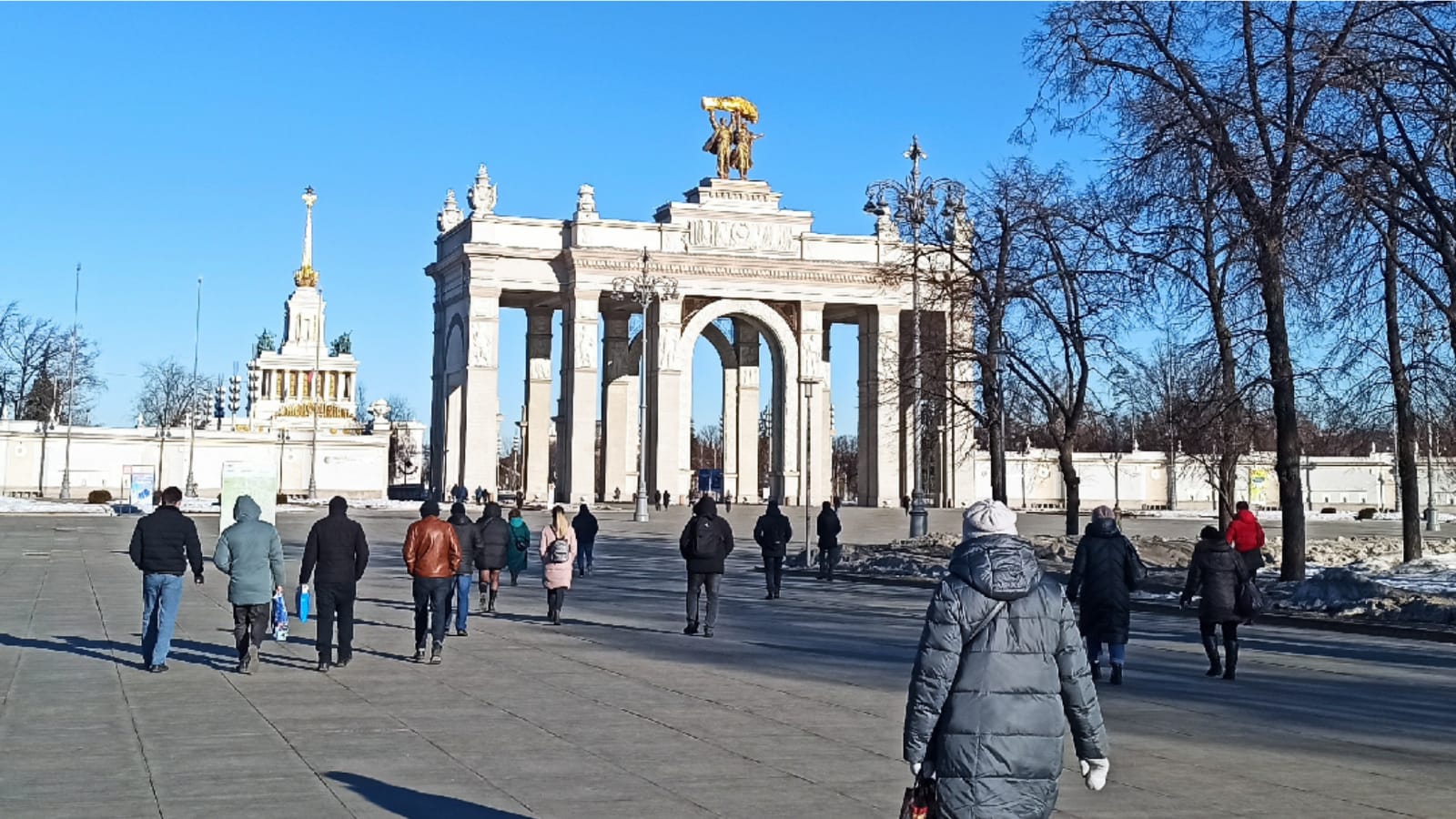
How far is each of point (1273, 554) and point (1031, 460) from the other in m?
56.1

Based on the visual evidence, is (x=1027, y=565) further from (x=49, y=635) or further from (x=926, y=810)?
(x=49, y=635)

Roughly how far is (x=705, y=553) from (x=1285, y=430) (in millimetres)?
13069

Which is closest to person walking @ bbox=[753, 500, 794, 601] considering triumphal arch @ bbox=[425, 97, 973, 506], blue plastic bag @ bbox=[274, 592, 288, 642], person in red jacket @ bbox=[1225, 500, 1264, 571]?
person in red jacket @ bbox=[1225, 500, 1264, 571]

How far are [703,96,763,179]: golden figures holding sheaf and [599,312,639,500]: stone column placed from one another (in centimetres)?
956

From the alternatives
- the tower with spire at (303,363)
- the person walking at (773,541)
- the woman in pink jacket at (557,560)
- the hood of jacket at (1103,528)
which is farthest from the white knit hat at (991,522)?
the tower with spire at (303,363)

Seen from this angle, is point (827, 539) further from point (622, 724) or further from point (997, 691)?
point (997, 691)

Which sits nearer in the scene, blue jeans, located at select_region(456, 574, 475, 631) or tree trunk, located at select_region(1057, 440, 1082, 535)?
blue jeans, located at select_region(456, 574, 475, 631)

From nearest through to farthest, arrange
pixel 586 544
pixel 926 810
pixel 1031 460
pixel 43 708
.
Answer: pixel 926 810 < pixel 43 708 < pixel 586 544 < pixel 1031 460

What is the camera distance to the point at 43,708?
502 inches

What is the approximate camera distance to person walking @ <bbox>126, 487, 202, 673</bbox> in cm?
1533

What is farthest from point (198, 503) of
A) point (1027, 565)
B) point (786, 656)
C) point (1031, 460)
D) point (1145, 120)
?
point (1027, 565)

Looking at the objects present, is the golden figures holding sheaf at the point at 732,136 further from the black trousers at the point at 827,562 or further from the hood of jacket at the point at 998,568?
the hood of jacket at the point at 998,568

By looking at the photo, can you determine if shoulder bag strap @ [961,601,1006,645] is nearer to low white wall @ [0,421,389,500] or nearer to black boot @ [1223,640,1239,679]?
black boot @ [1223,640,1239,679]

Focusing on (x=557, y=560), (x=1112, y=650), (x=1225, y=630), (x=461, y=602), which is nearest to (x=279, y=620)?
(x=461, y=602)
